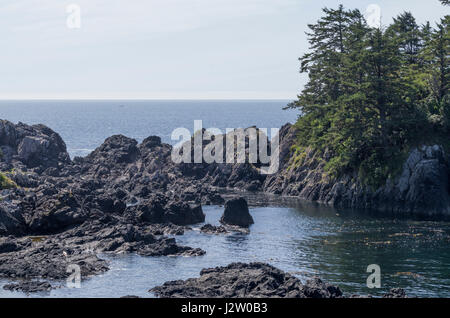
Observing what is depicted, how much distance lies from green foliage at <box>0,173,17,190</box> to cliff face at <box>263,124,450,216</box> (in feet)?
135

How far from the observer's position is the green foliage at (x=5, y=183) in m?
79.1

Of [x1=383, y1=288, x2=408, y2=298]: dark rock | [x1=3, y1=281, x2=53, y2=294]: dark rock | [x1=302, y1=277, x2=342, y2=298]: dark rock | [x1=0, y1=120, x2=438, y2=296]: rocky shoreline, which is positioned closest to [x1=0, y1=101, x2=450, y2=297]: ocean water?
[x1=3, y1=281, x2=53, y2=294]: dark rock

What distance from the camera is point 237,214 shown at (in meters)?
72.4

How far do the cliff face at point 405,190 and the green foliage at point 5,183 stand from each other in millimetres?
41242

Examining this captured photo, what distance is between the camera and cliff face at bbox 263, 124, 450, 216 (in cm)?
7575

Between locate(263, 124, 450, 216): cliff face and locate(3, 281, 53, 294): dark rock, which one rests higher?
locate(263, 124, 450, 216): cliff face

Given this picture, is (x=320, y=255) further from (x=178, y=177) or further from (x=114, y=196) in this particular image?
(x=178, y=177)

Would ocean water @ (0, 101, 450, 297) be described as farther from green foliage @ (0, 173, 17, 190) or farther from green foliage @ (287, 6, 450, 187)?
green foliage @ (0, 173, 17, 190)

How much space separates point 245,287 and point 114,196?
151ft

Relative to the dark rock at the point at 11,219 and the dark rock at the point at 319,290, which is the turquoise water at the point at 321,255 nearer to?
the dark rock at the point at 319,290

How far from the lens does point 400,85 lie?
81500mm
